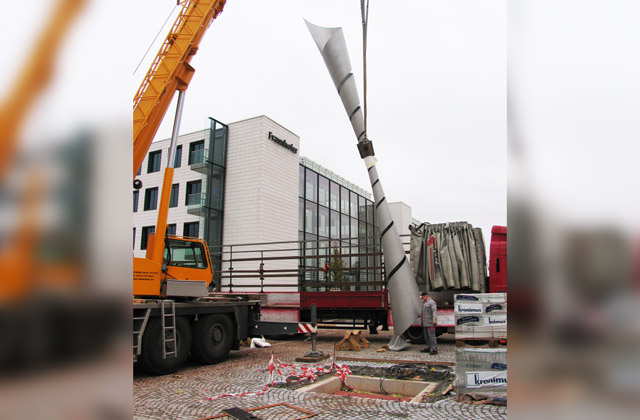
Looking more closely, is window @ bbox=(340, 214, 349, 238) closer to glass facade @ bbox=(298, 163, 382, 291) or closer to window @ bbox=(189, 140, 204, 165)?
glass facade @ bbox=(298, 163, 382, 291)

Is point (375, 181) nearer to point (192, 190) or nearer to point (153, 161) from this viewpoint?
point (192, 190)

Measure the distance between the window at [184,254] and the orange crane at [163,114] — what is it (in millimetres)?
19

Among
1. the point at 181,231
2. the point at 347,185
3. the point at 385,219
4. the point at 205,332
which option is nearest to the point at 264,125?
the point at 181,231

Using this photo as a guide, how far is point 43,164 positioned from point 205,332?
8.64 meters

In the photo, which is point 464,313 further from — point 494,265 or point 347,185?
point 347,185

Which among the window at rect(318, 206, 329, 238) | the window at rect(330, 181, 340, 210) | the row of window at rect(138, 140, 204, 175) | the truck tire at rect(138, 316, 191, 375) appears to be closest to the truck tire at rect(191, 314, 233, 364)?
the truck tire at rect(138, 316, 191, 375)

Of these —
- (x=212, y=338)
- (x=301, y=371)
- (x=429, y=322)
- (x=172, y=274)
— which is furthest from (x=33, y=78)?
(x=429, y=322)

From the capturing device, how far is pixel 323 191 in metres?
31.3

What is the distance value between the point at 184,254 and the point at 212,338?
1881mm

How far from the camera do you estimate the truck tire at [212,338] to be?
8.85 m

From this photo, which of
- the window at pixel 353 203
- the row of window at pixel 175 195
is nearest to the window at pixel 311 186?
the window at pixel 353 203

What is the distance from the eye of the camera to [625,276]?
860mm

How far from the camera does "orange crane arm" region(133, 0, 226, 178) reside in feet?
27.6

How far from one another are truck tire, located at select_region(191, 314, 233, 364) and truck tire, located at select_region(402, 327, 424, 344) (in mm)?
4469
